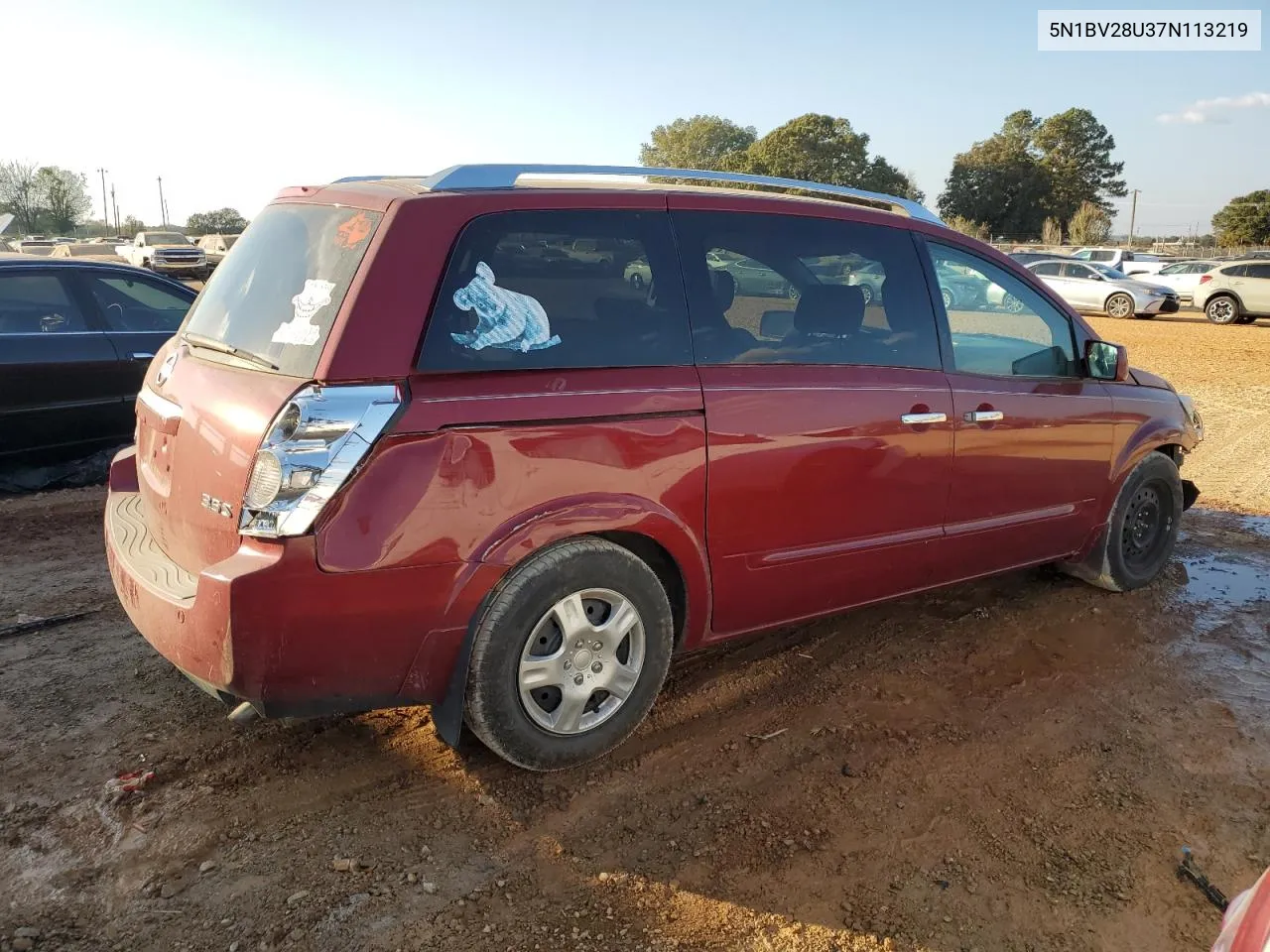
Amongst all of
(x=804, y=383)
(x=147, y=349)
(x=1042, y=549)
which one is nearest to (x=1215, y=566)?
(x=1042, y=549)

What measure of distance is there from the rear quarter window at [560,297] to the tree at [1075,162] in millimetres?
76823

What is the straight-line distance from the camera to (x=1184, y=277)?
26.2 metres

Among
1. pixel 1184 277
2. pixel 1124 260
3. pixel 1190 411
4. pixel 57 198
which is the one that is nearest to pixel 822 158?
pixel 1124 260

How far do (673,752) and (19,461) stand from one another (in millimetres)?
5339

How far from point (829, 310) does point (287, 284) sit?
6.41 feet

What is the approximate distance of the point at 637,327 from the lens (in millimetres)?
3080

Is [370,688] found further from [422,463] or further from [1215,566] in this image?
Result: [1215,566]

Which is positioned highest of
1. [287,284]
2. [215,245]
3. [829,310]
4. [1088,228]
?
[1088,228]

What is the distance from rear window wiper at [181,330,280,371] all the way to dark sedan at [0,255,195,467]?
3.58m

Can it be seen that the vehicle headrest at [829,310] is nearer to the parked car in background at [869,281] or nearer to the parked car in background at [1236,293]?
the parked car in background at [869,281]

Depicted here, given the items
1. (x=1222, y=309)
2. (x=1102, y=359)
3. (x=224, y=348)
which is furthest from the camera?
(x=1222, y=309)

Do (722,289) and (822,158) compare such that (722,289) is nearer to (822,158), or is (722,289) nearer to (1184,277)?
(1184,277)

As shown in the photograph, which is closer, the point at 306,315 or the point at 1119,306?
the point at 306,315

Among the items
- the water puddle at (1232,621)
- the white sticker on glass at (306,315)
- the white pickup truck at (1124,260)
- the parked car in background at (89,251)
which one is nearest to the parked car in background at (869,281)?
the white sticker on glass at (306,315)
